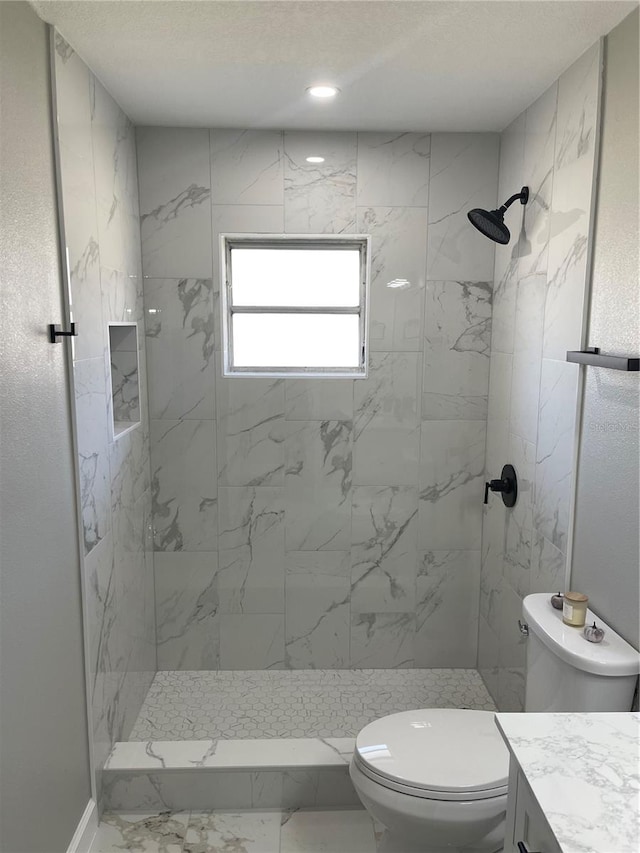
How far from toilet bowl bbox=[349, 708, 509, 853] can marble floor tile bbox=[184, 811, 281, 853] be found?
0.43 metres

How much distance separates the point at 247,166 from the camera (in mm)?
2668

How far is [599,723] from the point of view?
1.31m

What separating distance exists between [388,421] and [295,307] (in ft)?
2.19

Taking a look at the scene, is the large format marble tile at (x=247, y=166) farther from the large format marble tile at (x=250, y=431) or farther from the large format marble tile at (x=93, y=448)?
the large format marble tile at (x=93, y=448)

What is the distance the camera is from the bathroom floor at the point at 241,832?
2115 mm

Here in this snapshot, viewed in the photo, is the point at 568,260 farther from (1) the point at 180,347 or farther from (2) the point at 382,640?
(2) the point at 382,640

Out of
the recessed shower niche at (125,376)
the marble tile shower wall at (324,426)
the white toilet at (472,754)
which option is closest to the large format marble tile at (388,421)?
the marble tile shower wall at (324,426)

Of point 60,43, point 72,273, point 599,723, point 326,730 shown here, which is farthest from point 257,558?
point 60,43

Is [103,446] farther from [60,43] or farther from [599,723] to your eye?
[599,723]

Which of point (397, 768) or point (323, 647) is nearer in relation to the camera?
point (397, 768)

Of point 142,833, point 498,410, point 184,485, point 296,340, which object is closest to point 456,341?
point 498,410

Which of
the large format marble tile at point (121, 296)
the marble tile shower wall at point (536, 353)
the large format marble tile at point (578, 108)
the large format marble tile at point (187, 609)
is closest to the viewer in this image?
the large format marble tile at point (578, 108)

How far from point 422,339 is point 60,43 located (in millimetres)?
1686

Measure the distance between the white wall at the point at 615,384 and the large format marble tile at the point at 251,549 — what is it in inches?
55.1
